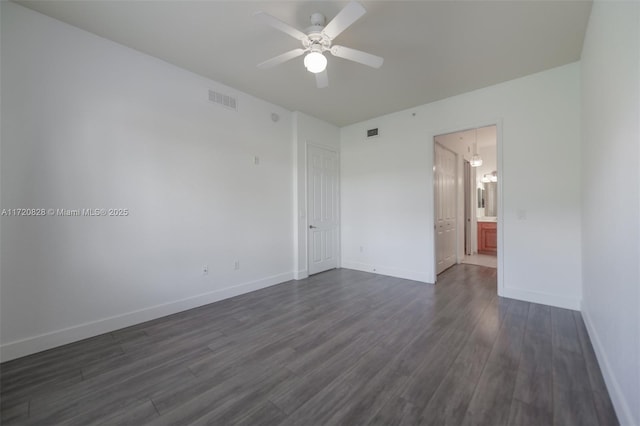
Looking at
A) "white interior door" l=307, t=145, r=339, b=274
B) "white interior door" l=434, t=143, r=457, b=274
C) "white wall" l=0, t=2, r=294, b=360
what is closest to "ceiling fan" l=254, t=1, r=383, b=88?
"white wall" l=0, t=2, r=294, b=360

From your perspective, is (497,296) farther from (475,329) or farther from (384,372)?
(384,372)

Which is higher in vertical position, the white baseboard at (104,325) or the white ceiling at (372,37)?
the white ceiling at (372,37)

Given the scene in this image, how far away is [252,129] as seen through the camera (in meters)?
3.82

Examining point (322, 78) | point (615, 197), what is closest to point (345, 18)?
point (322, 78)

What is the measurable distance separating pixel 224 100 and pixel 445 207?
4328mm

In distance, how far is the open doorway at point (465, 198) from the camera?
181 inches

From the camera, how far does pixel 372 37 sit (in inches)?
97.3

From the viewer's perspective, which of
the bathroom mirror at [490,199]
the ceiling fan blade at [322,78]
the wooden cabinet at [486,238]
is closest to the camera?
the ceiling fan blade at [322,78]

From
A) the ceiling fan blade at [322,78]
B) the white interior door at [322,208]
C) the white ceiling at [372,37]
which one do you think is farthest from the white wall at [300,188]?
the ceiling fan blade at [322,78]

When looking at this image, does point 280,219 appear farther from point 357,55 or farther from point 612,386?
point 612,386

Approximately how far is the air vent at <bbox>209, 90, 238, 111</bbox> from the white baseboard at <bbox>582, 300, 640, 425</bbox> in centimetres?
447

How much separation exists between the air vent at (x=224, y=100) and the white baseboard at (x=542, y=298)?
4.62m

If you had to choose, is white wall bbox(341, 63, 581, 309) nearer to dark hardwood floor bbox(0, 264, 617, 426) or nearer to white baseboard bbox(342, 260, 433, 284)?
white baseboard bbox(342, 260, 433, 284)

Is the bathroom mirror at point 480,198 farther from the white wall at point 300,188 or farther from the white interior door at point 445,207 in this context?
the white wall at point 300,188
